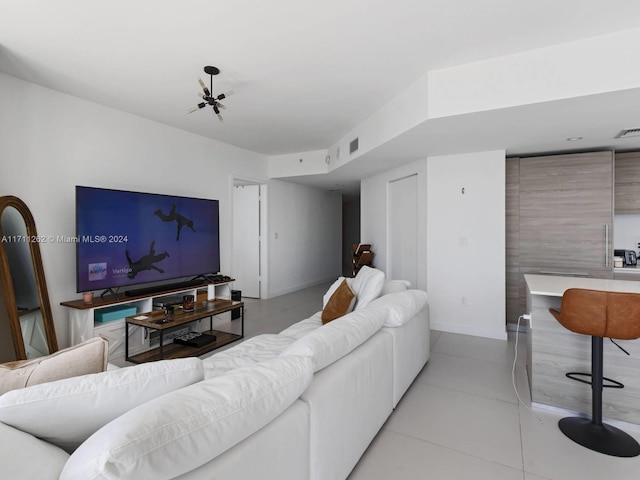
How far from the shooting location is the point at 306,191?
7102 millimetres

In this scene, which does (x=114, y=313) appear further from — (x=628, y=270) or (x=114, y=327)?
(x=628, y=270)

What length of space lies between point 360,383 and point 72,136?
144 inches

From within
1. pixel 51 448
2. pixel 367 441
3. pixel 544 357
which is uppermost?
pixel 51 448

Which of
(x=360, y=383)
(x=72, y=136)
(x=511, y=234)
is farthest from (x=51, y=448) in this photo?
(x=511, y=234)

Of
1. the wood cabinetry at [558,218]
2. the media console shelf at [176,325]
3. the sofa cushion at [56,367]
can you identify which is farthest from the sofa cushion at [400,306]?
the wood cabinetry at [558,218]

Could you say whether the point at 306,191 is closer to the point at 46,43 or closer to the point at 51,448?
the point at 46,43

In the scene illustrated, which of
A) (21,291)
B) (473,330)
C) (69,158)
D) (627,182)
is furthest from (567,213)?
(21,291)

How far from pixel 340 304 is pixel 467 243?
2170 mm

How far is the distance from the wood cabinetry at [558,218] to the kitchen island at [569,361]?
1.73 meters

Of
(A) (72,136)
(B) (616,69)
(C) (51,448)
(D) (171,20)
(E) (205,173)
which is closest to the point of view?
(C) (51,448)

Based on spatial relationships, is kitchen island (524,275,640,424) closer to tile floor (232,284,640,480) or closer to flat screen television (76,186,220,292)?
tile floor (232,284,640,480)

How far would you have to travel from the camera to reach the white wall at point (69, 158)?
288cm

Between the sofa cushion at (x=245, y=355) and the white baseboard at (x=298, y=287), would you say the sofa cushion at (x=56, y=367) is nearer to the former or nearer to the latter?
the sofa cushion at (x=245, y=355)

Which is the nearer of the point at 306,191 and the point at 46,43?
the point at 46,43
